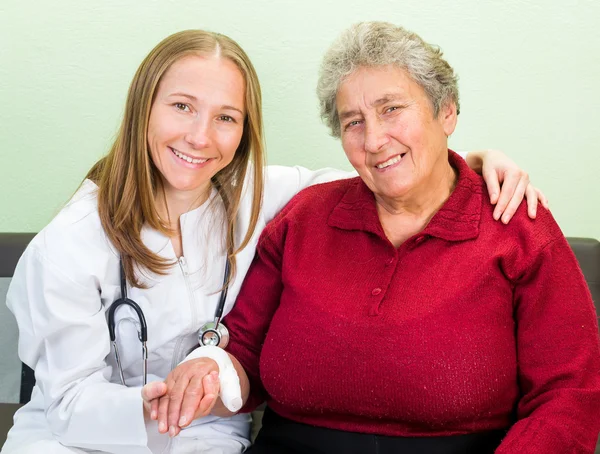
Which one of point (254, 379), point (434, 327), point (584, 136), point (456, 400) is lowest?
point (254, 379)

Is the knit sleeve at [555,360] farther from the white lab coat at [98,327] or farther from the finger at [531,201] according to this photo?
the white lab coat at [98,327]

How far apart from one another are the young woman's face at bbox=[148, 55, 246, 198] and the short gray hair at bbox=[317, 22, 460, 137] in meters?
0.23

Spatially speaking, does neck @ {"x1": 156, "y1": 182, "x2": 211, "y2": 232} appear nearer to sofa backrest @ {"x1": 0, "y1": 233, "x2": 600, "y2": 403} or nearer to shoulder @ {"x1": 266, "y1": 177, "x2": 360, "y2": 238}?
shoulder @ {"x1": 266, "y1": 177, "x2": 360, "y2": 238}

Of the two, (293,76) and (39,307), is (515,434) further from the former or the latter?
(293,76)

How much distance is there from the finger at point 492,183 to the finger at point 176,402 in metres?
0.76

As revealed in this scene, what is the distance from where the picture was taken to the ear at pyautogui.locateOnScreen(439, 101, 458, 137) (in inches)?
64.6

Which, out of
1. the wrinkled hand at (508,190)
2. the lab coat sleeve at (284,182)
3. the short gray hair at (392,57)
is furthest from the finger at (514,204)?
the lab coat sleeve at (284,182)

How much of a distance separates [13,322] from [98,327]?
0.65 m

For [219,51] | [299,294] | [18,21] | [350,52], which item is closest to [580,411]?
[299,294]

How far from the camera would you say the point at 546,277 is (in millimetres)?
1514

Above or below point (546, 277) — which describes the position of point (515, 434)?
below

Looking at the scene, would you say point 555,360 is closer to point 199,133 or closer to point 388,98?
point 388,98

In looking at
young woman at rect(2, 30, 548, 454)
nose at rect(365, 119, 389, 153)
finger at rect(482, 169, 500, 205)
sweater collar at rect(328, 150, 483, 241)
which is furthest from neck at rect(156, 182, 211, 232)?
finger at rect(482, 169, 500, 205)

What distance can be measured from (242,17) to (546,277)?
1.14 meters
